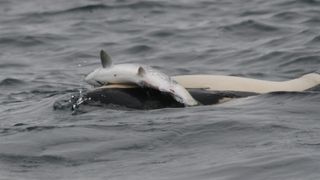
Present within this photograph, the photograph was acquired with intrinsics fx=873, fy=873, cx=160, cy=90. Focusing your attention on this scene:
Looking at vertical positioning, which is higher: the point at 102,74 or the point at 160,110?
→ the point at 102,74

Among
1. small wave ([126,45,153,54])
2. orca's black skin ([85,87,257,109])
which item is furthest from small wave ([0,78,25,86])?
orca's black skin ([85,87,257,109])

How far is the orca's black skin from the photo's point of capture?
8438mm

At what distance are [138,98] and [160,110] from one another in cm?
32

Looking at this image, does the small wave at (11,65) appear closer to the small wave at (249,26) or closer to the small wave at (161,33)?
the small wave at (161,33)

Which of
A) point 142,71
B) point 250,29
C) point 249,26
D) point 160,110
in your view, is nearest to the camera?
point 160,110

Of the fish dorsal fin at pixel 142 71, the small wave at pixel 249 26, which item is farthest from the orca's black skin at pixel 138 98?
the small wave at pixel 249 26

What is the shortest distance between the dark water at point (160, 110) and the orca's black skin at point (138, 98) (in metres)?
0.15

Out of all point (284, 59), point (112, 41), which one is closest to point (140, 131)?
point (284, 59)

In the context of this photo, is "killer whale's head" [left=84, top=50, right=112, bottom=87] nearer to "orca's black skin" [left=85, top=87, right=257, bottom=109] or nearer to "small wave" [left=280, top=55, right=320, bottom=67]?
"orca's black skin" [left=85, top=87, right=257, bottom=109]

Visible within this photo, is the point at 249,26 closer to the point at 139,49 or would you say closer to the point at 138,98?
the point at 139,49

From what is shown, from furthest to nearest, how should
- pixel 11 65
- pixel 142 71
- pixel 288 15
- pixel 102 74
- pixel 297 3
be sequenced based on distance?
pixel 297 3, pixel 288 15, pixel 11 65, pixel 102 74, pixel 142 71

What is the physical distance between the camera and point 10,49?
14945 mm

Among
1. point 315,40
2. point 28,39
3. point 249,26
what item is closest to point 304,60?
point 315,40

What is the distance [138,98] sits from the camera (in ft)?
27.8
